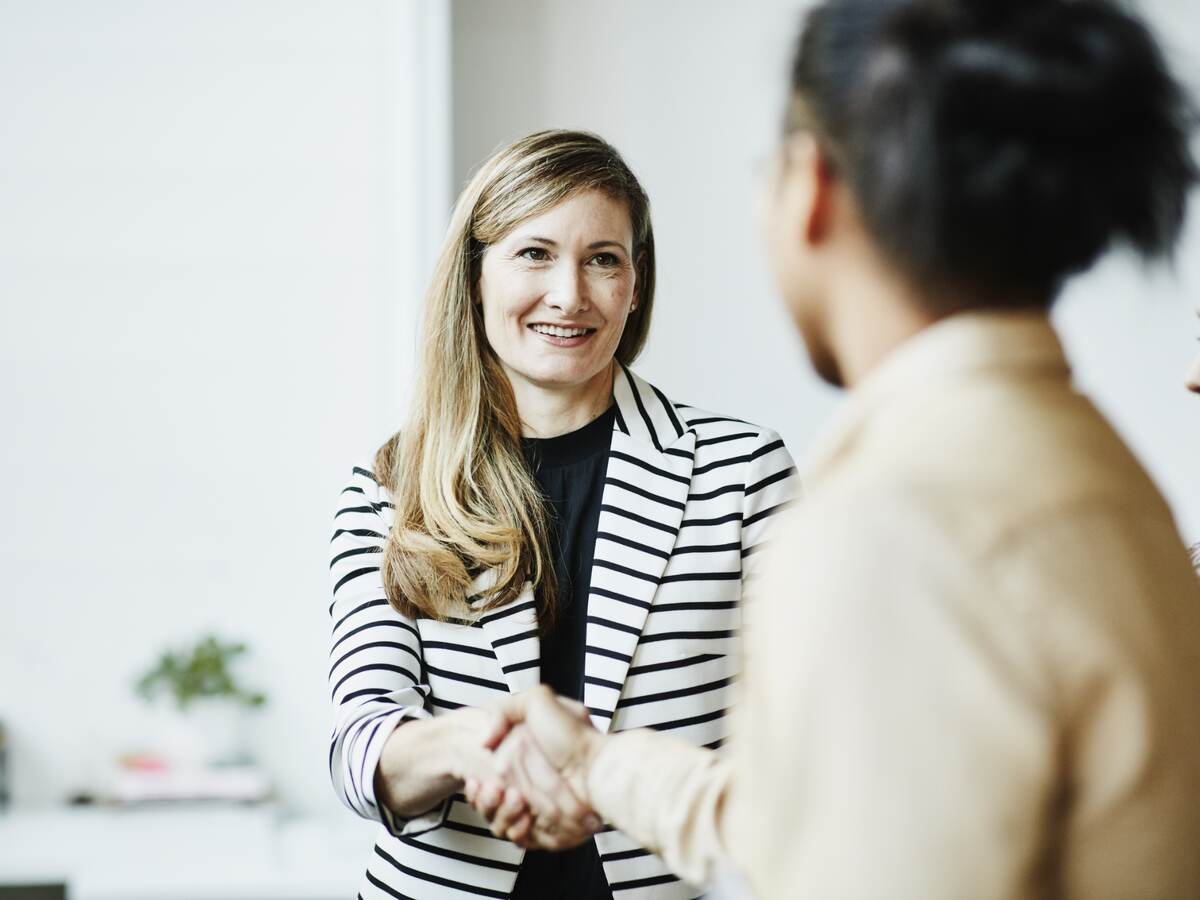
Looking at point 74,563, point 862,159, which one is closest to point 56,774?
point 74,563

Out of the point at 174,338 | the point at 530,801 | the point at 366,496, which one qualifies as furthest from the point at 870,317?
the point at 174,338

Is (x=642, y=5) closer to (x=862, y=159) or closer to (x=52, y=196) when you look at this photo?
(x=52, y=196)

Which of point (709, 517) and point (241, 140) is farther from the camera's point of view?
point (241, 140)

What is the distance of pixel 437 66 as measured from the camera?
266 cm

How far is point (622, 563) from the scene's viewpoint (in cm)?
147

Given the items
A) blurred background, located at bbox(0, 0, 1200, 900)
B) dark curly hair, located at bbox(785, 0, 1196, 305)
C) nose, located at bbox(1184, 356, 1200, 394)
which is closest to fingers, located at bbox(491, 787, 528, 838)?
dark curly hair, located at bbox(785, 0, 1196, 305)

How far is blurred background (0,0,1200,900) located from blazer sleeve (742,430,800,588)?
117 cm

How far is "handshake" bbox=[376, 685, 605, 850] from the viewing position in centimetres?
112

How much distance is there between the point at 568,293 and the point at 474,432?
0.69 ft

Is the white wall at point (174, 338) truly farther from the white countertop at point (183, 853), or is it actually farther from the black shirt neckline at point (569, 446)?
the black shirt neckline at point (569, 446)

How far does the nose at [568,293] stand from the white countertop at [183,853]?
1.39 metres

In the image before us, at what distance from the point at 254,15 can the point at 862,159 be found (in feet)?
7.88

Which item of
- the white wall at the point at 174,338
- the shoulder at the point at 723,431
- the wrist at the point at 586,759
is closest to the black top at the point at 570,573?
the shoulder at the point at 723,431

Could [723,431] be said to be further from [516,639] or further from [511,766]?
[511,766]
